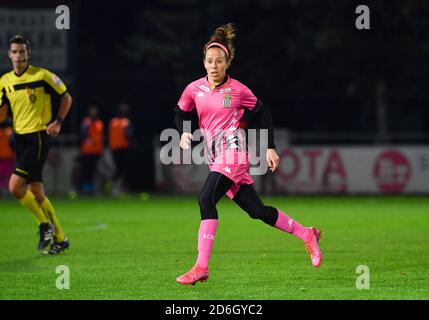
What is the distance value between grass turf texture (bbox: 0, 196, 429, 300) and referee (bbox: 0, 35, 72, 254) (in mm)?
422

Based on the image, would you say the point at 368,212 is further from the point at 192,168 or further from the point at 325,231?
the point at 192,168

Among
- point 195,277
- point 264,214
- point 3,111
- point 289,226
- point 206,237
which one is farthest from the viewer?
point 3,111

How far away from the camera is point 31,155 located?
13789mm

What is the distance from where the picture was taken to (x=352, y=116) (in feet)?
113

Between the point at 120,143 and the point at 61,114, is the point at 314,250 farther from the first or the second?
the point at 120,143

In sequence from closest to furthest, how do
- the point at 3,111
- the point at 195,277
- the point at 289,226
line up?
the point at 195,277 → the point at 289,226 → the point at 3,111

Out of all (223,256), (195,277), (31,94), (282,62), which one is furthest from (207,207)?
(282,62)

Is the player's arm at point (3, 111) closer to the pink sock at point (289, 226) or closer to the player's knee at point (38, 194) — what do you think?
the player's knee at point (38, 194)

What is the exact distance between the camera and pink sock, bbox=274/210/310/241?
1102 cm

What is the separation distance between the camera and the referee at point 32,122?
541 inches

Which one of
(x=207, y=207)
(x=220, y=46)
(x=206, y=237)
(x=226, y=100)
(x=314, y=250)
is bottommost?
(x=314, y=250)

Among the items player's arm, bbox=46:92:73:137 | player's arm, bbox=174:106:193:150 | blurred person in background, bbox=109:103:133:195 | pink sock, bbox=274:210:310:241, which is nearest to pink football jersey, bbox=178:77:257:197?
player's arm, bbox=174:106:193:150

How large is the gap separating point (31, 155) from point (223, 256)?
2.70m

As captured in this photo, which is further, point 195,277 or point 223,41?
point 223,41
